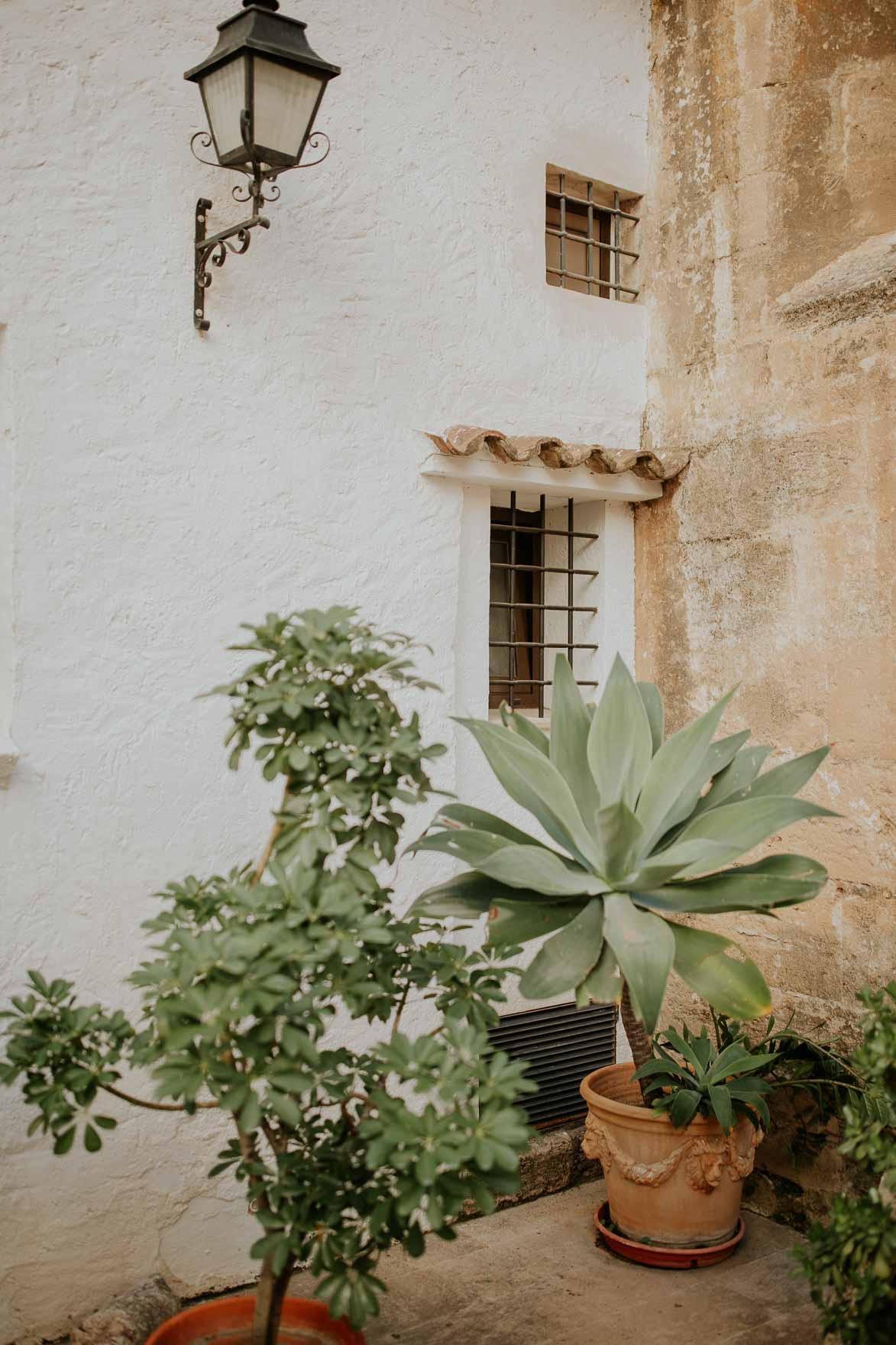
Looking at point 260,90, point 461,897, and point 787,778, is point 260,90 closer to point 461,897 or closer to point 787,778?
point 461,897

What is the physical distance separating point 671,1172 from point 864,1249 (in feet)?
3.44

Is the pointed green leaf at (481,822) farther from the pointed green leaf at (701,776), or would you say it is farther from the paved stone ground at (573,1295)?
the paved stone ground at (573,1295)

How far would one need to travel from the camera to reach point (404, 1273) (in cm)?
345

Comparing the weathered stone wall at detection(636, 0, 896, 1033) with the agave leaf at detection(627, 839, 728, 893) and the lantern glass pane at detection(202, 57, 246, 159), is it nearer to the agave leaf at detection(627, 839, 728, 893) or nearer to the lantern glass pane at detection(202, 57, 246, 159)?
the agave leaf at detection(627, 839, 728, 893)

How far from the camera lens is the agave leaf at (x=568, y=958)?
2.56 metres

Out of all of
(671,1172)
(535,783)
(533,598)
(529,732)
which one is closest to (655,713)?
(529,732)

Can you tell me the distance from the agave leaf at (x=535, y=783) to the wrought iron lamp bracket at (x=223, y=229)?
1495 millimetres

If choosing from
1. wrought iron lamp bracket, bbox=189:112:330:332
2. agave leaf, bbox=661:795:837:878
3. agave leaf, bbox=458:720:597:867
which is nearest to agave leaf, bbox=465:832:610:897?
agave leaf, bbox=458:720:597:867

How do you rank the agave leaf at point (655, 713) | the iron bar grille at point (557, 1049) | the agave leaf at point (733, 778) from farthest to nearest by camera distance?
the iron bar grille at point (557, 1049), the agave leaf at point (655, 713), the agave leaf at point (733, 778)

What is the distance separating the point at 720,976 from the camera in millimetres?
2641

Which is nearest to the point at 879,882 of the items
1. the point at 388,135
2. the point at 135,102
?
the point at 388,135

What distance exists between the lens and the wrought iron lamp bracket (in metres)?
3.10

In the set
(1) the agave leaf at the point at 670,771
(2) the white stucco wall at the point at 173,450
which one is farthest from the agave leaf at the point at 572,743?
(2) the white stucco wall at the point at 173,450

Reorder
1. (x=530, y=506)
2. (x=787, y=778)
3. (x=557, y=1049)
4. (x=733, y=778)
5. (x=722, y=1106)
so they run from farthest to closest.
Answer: (x=530, y=506), (x=557, y=1049), (x=722, y=1106), (x=733, y=778), (x=787, y=778)
